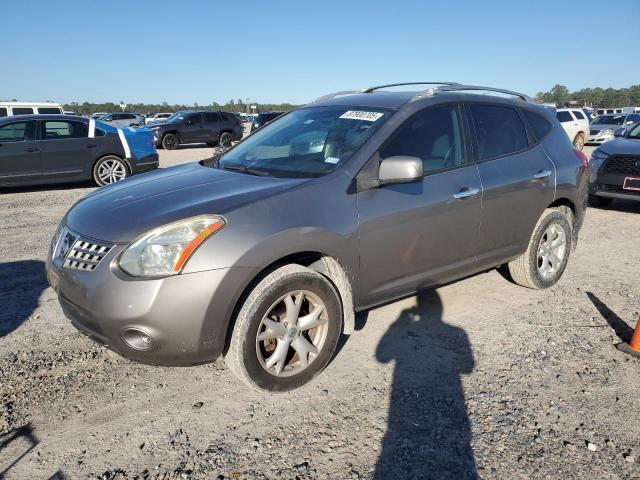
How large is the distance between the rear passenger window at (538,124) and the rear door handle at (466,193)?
1.20m

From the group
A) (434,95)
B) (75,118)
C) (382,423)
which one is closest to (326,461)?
(382,423)

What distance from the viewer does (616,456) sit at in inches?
95.4

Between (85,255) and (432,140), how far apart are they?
242cm

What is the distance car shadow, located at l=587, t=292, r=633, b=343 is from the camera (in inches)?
147

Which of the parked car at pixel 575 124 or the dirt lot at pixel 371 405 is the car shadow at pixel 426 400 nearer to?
the dirt lot at pixel 371 405

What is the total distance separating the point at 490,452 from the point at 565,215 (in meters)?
2.91

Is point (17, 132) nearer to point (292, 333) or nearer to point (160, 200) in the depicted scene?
point (160, 200)

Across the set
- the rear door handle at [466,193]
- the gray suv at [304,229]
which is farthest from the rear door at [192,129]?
the rear door handle at [466,193]

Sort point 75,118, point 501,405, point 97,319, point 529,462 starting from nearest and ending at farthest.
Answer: point 529,462
point 97,319
point 501,405
point 75,118

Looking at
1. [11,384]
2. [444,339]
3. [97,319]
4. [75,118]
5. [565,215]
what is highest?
[75,118]

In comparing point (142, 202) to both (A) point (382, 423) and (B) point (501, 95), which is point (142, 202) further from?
(B) point (501, 95)

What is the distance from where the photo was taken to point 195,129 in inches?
846

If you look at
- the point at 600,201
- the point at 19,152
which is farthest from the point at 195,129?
the point at 600,201

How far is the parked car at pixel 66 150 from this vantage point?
9.44 meters
